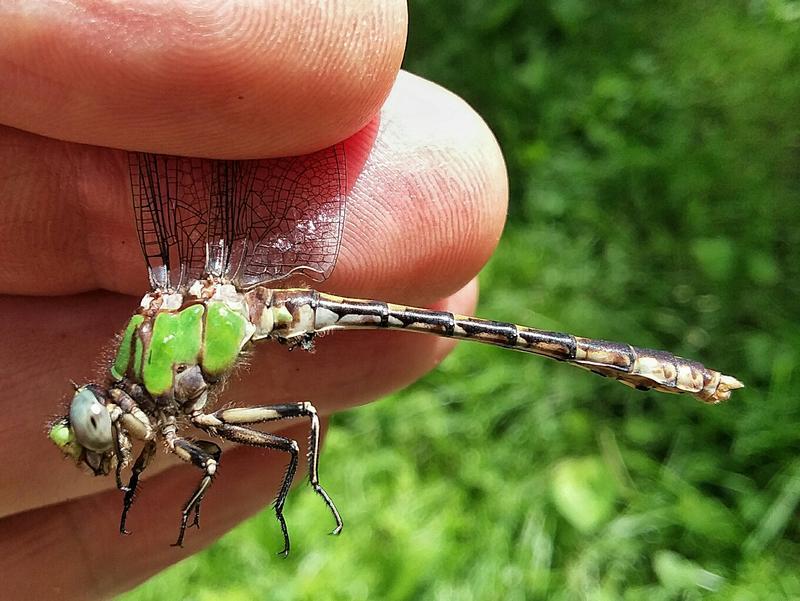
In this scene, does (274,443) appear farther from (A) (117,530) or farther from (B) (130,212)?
(A) (117,530)

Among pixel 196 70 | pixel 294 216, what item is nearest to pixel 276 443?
pixel 294 216

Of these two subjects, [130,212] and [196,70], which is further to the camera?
[130,212]

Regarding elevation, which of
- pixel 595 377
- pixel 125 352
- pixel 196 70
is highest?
pixel 196 70

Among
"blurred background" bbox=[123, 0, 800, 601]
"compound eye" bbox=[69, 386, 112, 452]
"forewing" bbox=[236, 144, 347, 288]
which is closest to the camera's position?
"compound eye" bbox=[69, 386, 112, 452]

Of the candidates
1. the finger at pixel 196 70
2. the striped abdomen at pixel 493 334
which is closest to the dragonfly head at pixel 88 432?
the striped abdomen at pixel 493 334

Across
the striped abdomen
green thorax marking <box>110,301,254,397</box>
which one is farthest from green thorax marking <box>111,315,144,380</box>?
the striped abdomen

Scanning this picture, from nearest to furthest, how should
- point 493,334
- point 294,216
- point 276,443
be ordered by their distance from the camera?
point 276,443
point 294,216
point 493,334

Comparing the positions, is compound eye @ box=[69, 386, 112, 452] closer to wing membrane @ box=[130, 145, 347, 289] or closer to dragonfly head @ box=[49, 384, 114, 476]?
dragonfly head @ box=[49, 384, 114, 476]
